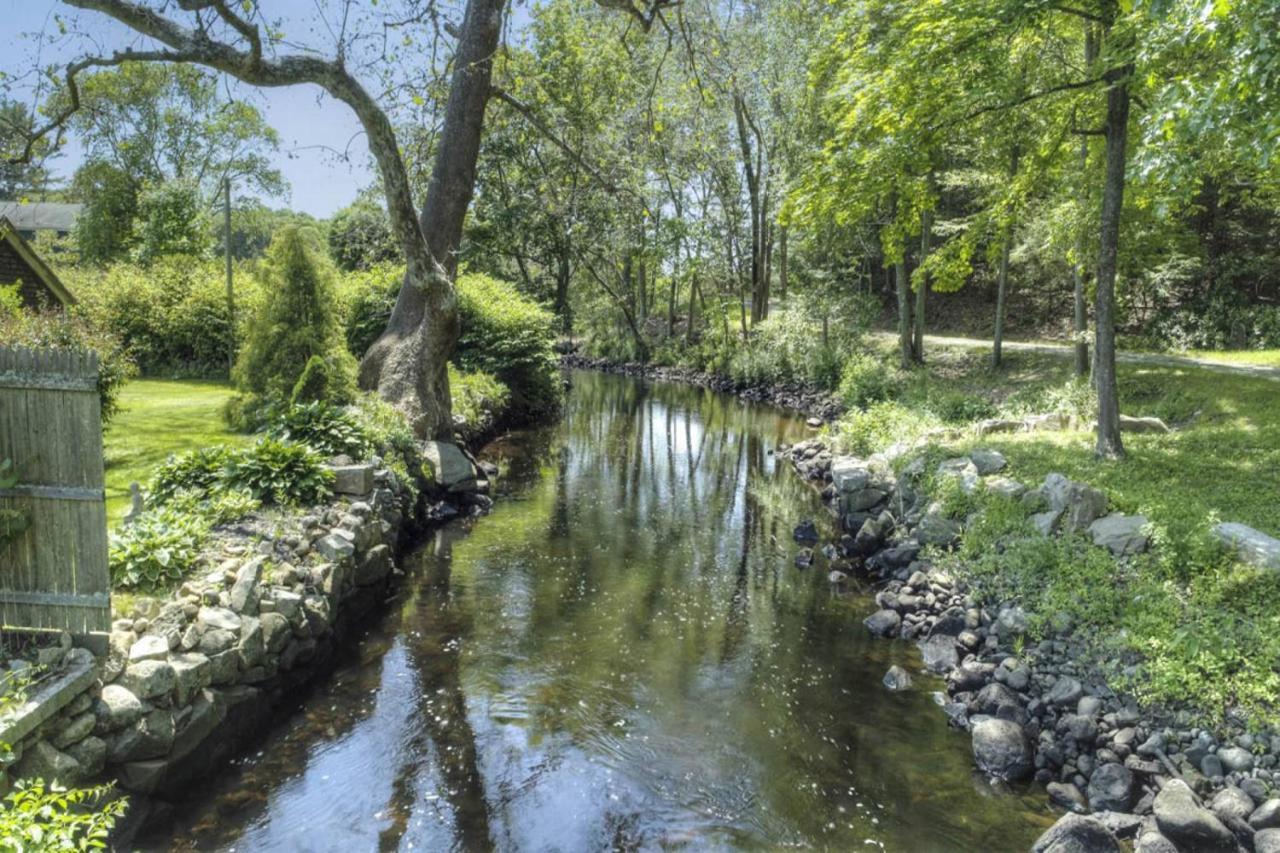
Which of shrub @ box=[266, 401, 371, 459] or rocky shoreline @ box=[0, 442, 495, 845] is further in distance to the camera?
shrub @ box=[266, 401, 371, 459]

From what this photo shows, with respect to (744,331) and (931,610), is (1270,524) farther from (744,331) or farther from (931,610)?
(744,331)

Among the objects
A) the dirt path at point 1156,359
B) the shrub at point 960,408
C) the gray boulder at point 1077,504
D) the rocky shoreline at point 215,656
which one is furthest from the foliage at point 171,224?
the gray boulder at point 1077,504

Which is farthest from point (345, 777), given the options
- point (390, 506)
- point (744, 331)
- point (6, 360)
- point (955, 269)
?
point (744, 331)

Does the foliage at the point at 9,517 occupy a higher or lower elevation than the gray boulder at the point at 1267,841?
higher

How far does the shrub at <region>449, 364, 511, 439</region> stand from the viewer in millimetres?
15938

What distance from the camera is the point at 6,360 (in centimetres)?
465

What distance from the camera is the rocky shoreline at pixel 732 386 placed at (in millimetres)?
22938

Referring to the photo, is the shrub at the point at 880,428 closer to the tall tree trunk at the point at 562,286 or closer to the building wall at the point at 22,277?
the tall tree trunk at the point at 562,286

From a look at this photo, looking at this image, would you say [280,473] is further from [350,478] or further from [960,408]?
[960,408]

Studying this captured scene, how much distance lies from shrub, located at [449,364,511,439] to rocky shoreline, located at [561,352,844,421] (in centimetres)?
894

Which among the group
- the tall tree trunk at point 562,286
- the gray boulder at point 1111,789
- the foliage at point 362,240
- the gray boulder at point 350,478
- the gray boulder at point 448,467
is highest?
the foliage at point 362,240

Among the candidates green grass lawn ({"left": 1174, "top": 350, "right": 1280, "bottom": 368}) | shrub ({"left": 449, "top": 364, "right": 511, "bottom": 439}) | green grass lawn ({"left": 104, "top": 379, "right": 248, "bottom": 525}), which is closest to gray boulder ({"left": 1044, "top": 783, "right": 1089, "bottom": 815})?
green grass lawn ({"left": 104, "top": 379, "right": 248, "bottom": 525})

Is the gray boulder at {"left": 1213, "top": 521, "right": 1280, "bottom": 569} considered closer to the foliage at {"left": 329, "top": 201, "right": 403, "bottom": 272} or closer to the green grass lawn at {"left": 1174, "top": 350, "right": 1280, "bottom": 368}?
the green grass lawn at {"left": 1174, "top": 350, "right": 1280, "bottom": 368}

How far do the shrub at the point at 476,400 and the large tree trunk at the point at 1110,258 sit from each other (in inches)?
424
